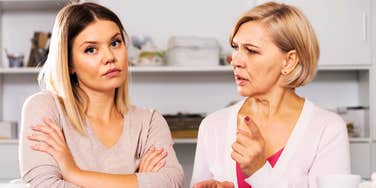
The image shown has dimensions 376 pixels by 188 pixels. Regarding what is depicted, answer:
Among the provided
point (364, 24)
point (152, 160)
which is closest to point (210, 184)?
point (152, 160)

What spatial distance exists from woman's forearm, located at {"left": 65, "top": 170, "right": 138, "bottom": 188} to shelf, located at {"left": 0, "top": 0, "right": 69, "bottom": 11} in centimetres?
211

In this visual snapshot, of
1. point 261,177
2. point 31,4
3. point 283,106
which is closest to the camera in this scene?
point 261,177

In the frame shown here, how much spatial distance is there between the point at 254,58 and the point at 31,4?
2193 mm

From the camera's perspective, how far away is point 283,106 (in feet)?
7.02

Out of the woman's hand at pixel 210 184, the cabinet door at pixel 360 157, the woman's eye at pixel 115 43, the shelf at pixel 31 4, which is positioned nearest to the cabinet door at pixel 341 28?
the cabinet door at pixel 360 157

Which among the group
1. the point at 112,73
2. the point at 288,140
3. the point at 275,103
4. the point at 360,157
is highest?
the point at 112,73

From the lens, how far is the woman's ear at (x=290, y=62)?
206 centimetres

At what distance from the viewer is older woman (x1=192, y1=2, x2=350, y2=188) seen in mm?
2023

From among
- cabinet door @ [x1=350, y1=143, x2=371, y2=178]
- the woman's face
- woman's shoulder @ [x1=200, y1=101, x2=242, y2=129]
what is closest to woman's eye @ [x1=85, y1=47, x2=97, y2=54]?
the woman's face

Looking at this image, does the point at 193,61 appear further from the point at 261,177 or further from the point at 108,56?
the point at 261,177

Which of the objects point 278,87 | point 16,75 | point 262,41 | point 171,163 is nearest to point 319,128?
→ point 278,87

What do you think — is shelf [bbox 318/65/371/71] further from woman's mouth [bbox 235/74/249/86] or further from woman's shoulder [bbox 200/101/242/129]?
woman's mouth [bbox 235/74/249/86]

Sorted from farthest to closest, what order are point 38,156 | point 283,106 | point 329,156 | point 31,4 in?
point 31,4
point 283,106
point 329,156
point 38,156

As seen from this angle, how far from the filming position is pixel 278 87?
2125 millimetres
